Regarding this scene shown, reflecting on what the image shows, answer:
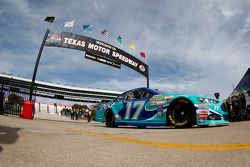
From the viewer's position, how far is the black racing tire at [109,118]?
291 inches

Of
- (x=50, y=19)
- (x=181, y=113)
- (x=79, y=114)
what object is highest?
(x=50, y=19)

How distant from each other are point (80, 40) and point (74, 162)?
15581 mm

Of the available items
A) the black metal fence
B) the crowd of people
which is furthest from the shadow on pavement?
the crowd of people

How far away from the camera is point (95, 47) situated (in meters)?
16.8

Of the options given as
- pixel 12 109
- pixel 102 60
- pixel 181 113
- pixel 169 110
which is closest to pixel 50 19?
pixel 102 60

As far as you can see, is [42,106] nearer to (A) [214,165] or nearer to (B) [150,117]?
(B) [150,117]

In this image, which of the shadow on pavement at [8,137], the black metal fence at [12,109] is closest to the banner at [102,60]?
the black metal fence at [12,109]

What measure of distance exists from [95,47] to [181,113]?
1313 centimetres

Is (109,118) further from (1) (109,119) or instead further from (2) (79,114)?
(2) (79,114)

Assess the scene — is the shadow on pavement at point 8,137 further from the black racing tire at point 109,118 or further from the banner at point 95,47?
the banner at point 95,47

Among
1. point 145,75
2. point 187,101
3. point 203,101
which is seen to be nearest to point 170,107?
point 187,101

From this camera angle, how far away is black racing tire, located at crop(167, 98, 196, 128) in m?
4.89

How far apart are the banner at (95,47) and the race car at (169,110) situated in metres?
10.3

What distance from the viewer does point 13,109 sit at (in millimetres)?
13180
